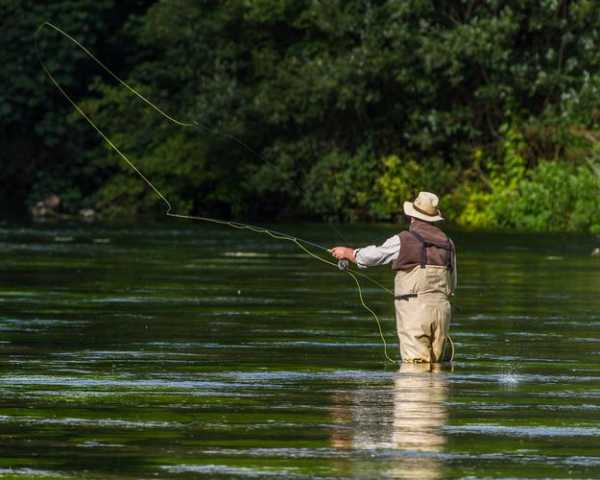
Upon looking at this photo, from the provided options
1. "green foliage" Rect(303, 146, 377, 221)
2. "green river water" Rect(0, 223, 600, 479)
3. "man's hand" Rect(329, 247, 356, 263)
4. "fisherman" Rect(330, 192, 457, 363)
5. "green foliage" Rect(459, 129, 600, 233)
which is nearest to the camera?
"green river water" Rect(0, 223, 600, 479)

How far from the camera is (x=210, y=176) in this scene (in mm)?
50844

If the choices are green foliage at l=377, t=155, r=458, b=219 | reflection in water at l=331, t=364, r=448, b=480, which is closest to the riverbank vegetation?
green foliage at l=377, t=155, r=458, b=219

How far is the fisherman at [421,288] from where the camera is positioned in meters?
14.9

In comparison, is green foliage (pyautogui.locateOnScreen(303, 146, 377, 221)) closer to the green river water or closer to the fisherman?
the green river water

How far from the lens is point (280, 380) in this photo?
543 inches

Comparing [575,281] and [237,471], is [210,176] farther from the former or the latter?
[237,471]

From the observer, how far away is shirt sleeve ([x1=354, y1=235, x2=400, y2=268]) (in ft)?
48.3

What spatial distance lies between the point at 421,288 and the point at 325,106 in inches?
1290

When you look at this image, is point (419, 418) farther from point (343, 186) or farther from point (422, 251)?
point (343, 186)

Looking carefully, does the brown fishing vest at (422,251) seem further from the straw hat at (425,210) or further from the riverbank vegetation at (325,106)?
the riverbank vegetation at (325,106)

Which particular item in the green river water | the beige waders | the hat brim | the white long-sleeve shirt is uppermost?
the hat brim

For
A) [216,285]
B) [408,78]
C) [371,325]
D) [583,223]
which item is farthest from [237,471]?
[408,78]

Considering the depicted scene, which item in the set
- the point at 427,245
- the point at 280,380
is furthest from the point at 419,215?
the point at 280,380

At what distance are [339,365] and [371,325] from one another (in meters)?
3.99
